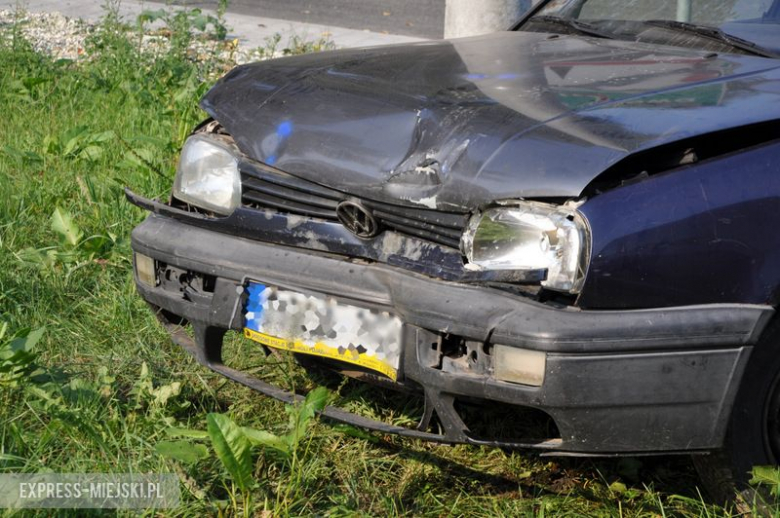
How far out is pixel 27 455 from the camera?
2.61 meters

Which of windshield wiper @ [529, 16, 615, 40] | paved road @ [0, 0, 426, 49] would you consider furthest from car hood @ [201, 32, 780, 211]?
paved road @ [0, 0, 426, 49]

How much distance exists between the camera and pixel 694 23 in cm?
311

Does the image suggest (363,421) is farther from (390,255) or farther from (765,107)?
(765,107)

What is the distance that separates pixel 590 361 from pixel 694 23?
4.87 ft

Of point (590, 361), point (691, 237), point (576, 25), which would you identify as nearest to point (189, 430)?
point (590, 361)

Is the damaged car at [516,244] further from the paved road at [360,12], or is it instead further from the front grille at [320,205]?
the paved road at [360,12]

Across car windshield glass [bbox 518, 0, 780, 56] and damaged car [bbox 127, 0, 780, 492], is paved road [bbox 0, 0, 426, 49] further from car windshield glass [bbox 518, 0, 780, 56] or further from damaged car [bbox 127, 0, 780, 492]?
damaged car [bbox 127, 0, 780, 492]

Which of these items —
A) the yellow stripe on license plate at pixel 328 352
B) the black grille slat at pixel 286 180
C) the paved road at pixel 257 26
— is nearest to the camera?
the yellow stripe on license plate at pixel 328 352

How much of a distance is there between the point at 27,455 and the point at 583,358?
1501 mm

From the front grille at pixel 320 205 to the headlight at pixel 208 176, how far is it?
0.06 metres

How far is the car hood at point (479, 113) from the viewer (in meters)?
2.23

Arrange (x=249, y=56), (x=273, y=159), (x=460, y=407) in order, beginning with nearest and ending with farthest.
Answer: (x=273, y=159), (x=460, y=407), (x=249, y=56)

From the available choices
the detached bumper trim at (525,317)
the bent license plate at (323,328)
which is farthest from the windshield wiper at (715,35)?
the bent license plate at (323,328)

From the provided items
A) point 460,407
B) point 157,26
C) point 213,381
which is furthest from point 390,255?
point 157,26
